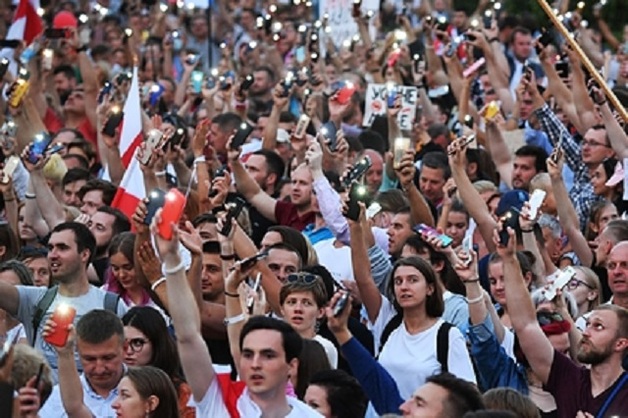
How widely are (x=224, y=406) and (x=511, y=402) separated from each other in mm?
1188

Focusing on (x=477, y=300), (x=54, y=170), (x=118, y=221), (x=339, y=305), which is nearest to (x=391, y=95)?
(x=54, y=170)

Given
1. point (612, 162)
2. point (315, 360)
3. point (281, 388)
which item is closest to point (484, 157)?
point (612, 162)

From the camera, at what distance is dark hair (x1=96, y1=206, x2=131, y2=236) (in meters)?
11.0

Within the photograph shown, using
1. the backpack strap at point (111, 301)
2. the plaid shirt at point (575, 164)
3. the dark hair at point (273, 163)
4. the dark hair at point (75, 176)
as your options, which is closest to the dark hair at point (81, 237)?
the backpack strap at point (111, 301)

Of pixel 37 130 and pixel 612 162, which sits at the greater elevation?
Answer: pixel 37 130

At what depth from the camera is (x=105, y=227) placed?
11.0 meters

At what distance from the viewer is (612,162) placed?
12242 millimetres

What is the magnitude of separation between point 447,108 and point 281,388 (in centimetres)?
1016

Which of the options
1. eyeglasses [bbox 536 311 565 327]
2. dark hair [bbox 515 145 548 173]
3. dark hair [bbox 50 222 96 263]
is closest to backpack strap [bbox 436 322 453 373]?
eyeglasses [bbox 536 311 565 327]

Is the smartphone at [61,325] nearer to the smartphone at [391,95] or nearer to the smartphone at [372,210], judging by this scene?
the smartphone at [372,210]

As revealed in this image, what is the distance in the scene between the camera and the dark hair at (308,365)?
7.96 m

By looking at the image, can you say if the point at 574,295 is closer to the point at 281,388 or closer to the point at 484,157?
the point at 281,388

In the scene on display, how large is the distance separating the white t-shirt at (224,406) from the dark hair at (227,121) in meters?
7.17

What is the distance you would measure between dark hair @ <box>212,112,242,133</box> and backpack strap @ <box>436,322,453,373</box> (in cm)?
609
